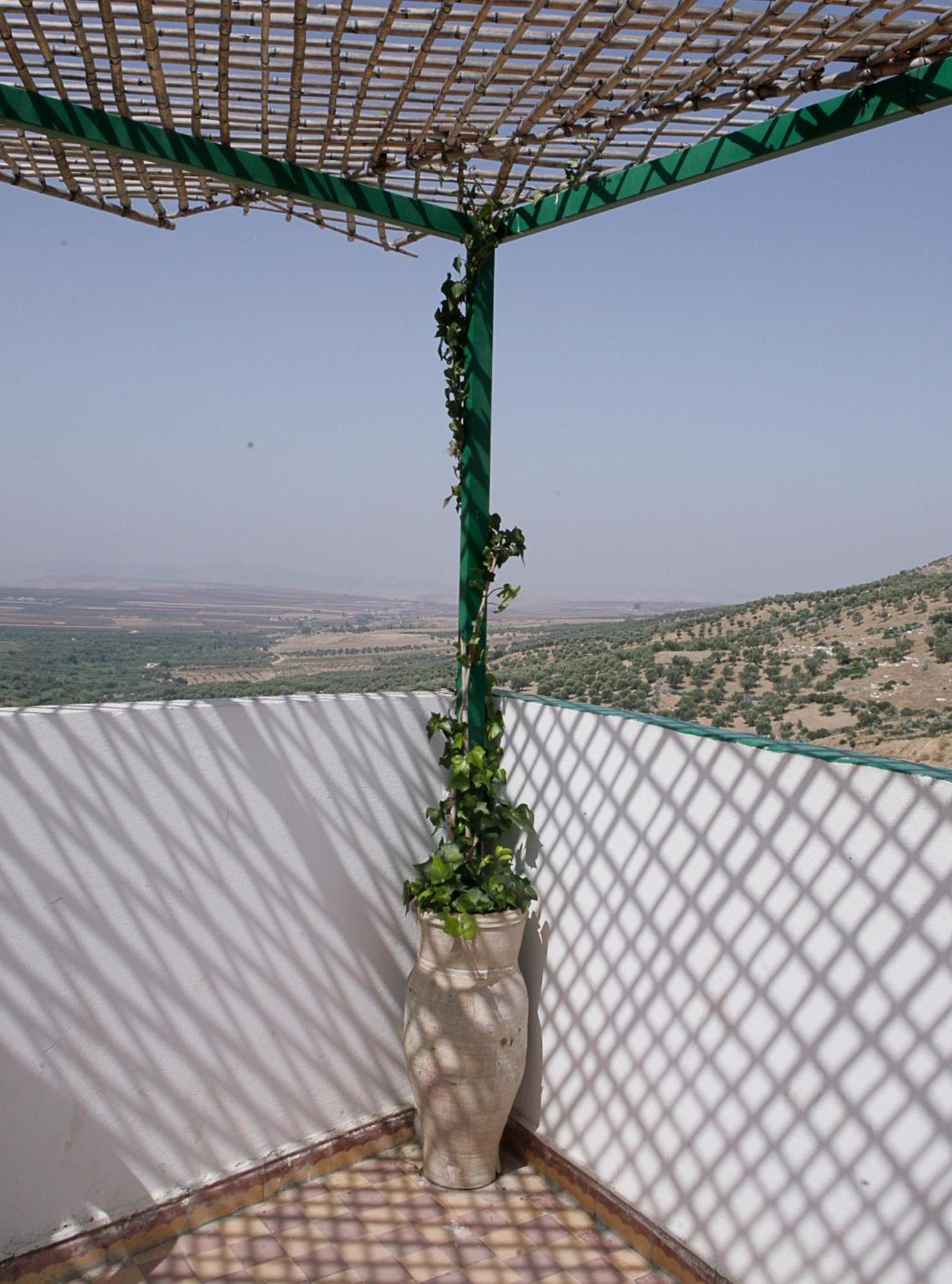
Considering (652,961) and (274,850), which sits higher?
(274,850)

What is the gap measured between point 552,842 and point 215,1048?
115 centimetres

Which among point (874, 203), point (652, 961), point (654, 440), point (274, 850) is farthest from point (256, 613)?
point (654, 440)

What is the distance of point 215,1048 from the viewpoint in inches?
111

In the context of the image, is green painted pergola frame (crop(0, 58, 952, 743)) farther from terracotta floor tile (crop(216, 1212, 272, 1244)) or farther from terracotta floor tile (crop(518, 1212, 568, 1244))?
terracotta floor tile (crop(216, 1212, 272, 1244))

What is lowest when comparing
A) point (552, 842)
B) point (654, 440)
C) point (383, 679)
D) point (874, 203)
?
point (552, 842)

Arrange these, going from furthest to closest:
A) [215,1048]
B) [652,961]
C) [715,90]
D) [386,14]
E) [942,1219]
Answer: [215,1048] < [652,961] < [715,90] < [386,14] < [942,1219]

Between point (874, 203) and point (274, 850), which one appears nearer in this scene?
point (274, 850)

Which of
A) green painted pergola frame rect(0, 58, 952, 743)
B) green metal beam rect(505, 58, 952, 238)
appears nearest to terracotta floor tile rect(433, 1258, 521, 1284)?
green painted pergola frame rect(0, 58, 952, 743)

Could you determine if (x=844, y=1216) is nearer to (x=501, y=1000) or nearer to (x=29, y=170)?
(x=501, y=1000)

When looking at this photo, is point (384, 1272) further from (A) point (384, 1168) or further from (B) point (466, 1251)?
(A) point (384, 1168)

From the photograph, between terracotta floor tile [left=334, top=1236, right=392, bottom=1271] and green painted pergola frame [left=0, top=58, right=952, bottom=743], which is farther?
terracotta floor tile [left=334, top=1236, right=392, bottom=1271]

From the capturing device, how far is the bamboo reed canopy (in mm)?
1975

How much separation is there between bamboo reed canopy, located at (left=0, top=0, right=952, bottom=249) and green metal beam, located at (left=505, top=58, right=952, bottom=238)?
4cm

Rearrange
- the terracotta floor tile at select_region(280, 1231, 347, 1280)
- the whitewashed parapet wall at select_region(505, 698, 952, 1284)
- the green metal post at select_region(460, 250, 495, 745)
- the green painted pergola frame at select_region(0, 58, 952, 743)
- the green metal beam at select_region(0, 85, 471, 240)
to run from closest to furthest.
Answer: the whitewashed parapet wall at select_region(505, 698, 952, 1284)
the green painted pergola frame at select_region(0, 58, 952, 743)
the green metal beam at select_region(0, 85, 471, 240)
the terracotta floor tile at select_region(280, 1231, 347, 1280)
the green metal post at select_region(460, 250, 495, 745)
